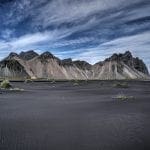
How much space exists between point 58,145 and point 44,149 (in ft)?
3.09

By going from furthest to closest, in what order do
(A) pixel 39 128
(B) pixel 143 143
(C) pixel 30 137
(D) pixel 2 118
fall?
(D) pixel 2 118 → (A) pixel 39 128 → (C) pixel 30 137 → (B) pixel 143 143

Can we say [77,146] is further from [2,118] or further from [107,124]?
[2,118]

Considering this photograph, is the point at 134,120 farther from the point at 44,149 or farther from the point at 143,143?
the point at 44,149

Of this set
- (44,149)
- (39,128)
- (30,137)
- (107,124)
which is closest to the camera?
(44,149)

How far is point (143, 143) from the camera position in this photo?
1337cm

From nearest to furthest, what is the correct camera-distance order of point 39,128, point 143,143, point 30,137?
point 143,143 → point 30,137 → point 39,128

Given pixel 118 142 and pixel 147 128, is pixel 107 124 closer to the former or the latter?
pixel 147 128

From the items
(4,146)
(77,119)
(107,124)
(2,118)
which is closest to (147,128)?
(107,124)

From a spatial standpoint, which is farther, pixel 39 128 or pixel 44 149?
pixel 39 128

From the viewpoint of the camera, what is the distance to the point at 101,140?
14.0 metres

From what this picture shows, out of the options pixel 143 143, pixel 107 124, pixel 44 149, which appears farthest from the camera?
pixel 107 124

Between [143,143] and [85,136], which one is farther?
[85,136]

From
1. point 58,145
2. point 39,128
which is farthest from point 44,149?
point 39,128

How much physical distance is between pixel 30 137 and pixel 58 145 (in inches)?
82.9
